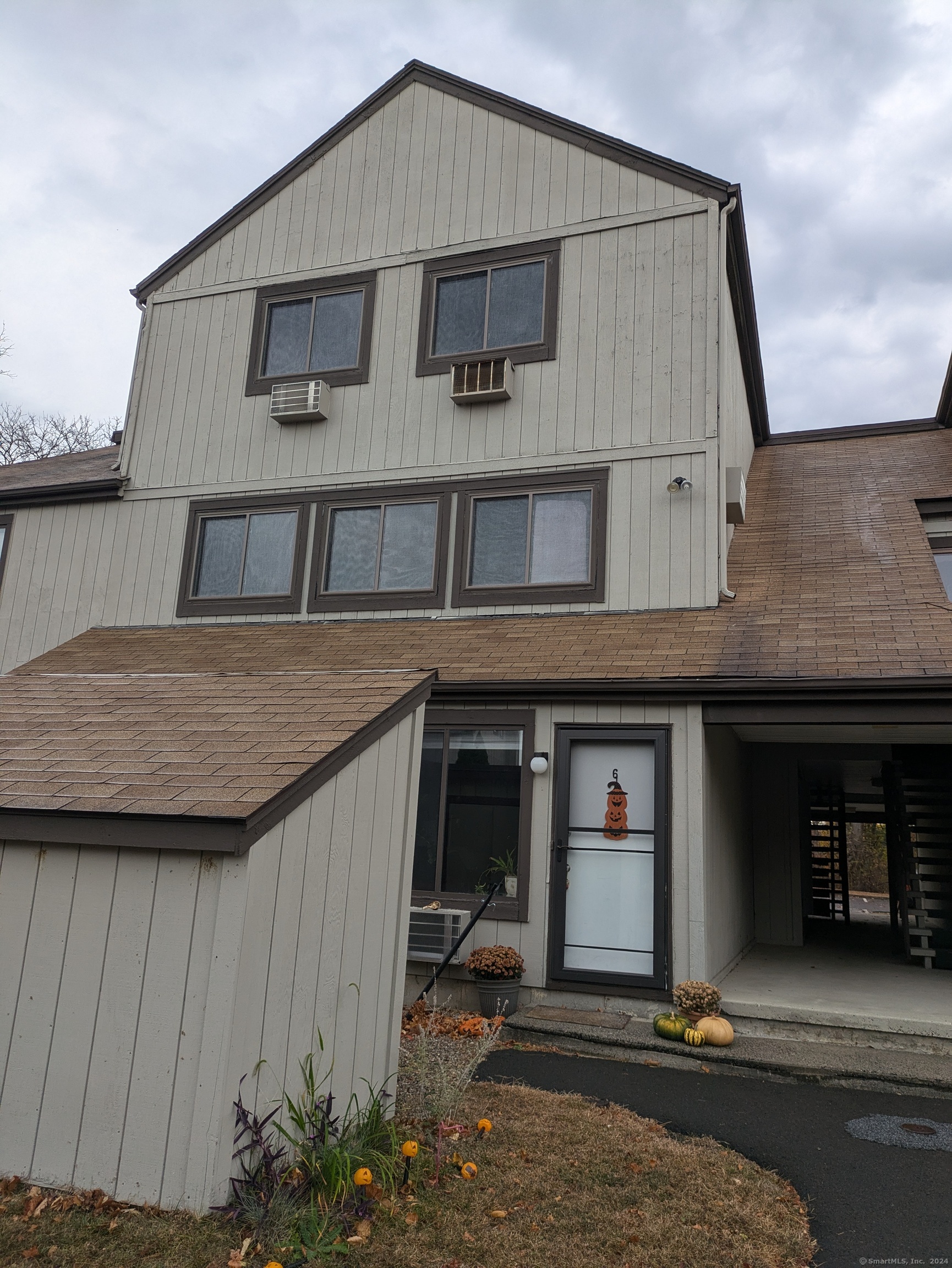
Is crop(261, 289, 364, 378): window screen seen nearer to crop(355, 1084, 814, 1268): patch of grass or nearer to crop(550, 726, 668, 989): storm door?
crop(550, 726, 668, 989): storm door

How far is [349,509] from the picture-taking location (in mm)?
10508

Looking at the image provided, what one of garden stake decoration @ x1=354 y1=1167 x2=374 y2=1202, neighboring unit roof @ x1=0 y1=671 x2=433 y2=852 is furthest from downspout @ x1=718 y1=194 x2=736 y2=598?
garden stake decoration @ x1=354 y1=1167 x2=374 y2=1202

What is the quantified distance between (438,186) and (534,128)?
1331 mm

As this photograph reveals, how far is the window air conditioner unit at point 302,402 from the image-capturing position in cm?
1065

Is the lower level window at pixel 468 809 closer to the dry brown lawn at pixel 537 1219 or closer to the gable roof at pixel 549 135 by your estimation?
the dry brown lawn at pixel 537 1219

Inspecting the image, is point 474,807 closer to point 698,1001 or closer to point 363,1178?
point 698,1001

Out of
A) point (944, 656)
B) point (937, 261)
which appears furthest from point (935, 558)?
point (937, 261)

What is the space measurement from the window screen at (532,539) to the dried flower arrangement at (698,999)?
4172 millimetres

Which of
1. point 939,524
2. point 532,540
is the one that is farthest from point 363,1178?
point 939,524

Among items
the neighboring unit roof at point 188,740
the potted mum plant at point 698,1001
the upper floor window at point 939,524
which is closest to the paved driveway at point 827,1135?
the potted mum plant at point 698,1001

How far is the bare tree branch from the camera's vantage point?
25.9 m

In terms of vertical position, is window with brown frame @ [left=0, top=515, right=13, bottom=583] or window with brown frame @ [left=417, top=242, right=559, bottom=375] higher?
window with brown frame @ [left=417, top=242, right=559, bottom=375]

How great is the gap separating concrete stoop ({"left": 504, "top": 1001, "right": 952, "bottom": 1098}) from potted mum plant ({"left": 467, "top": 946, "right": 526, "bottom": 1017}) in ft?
0.67

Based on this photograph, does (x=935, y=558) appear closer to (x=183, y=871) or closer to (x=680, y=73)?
(x=680, y=73)
